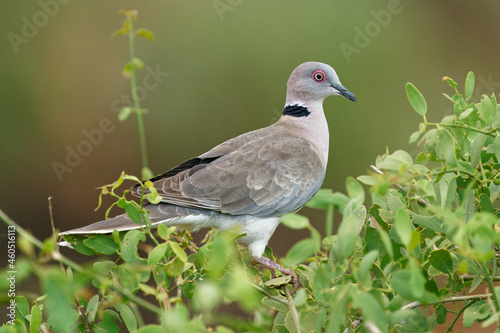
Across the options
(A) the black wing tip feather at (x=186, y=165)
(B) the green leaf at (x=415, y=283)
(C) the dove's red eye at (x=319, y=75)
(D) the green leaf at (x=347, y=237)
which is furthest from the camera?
(C) the dove's red eye at (x=319, y=75)

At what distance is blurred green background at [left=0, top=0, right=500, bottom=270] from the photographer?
14.8 ft

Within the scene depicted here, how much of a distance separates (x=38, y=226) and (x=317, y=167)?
9.03 feet

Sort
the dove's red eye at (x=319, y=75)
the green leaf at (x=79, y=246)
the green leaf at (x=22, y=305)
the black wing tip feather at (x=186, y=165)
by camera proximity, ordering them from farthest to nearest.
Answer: the dove's red eye at (x=319, y=75)
the black wing tip feather at (x=186, y=165)
the green leaf at (x=79, y=246)
the green leaf at (x=22, y=305)

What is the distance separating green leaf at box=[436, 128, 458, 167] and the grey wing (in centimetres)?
126

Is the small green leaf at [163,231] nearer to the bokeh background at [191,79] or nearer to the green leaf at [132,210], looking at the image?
the green leaf at [132,210]

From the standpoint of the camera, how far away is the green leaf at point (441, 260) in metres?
1.06

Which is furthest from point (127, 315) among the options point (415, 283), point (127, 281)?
point (415, 283)

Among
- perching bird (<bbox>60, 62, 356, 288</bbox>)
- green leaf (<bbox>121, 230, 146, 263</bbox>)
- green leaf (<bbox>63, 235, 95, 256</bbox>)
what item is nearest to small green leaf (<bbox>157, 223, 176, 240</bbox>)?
green leaf (<bbox>121, 230, 146, 263</bbox>)

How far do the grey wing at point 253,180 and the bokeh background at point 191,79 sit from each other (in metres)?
1.96

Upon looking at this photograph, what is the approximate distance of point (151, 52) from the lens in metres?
4.52

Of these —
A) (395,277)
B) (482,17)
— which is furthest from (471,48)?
(395,277)

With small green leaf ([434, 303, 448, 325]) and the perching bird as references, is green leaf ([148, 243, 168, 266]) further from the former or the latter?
the perching bird

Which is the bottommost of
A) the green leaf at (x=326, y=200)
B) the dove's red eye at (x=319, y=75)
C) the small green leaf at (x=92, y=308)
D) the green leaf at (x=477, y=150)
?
the small green leaf at (x=92, y=308)

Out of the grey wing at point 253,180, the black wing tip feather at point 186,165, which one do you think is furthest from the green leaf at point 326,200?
the black wing tip feather at point 186,165
